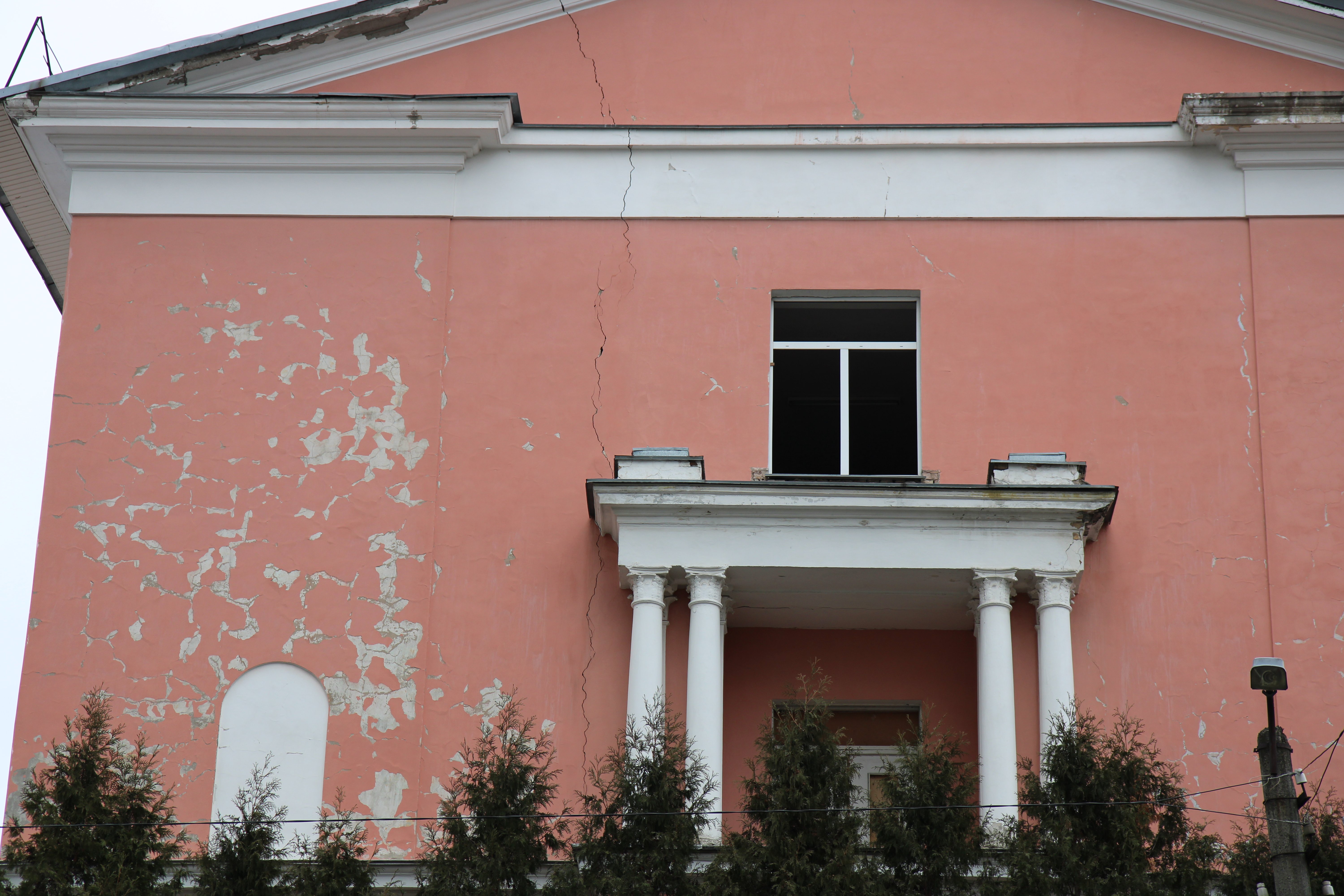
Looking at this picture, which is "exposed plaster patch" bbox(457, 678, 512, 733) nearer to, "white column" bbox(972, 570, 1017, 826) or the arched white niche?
the arched white niche

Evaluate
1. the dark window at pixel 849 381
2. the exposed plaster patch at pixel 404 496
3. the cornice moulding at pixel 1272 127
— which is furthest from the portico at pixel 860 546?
the cornice moulding at pixel 1272 127

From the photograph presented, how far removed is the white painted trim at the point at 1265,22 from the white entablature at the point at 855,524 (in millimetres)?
5060

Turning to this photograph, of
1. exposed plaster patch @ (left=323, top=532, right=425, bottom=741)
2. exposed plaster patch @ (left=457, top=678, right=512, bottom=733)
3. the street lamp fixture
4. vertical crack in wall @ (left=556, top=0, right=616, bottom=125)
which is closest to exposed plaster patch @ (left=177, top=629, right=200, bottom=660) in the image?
exposed plaster patch @ (left=323, top=532, right=425, bottom=741)

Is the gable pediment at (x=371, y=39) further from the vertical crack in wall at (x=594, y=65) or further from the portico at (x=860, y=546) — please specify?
the portico at (x=860, y=546)

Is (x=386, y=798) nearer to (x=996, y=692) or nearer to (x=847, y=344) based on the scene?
(x=996, y=692)

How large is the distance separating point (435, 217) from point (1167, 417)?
676 cm

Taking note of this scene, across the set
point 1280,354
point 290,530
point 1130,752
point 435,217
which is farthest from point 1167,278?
point 290,530

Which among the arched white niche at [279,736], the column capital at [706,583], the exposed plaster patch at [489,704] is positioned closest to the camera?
the column capital at [706,583]

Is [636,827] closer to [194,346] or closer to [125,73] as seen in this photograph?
[194,346]

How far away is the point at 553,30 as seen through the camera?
16734 mm

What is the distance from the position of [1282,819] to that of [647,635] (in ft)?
17.9

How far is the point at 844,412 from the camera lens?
1537cm

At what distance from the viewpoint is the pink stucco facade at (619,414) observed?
47.8 feet

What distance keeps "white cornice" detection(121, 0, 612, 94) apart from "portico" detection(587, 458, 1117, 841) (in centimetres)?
493
